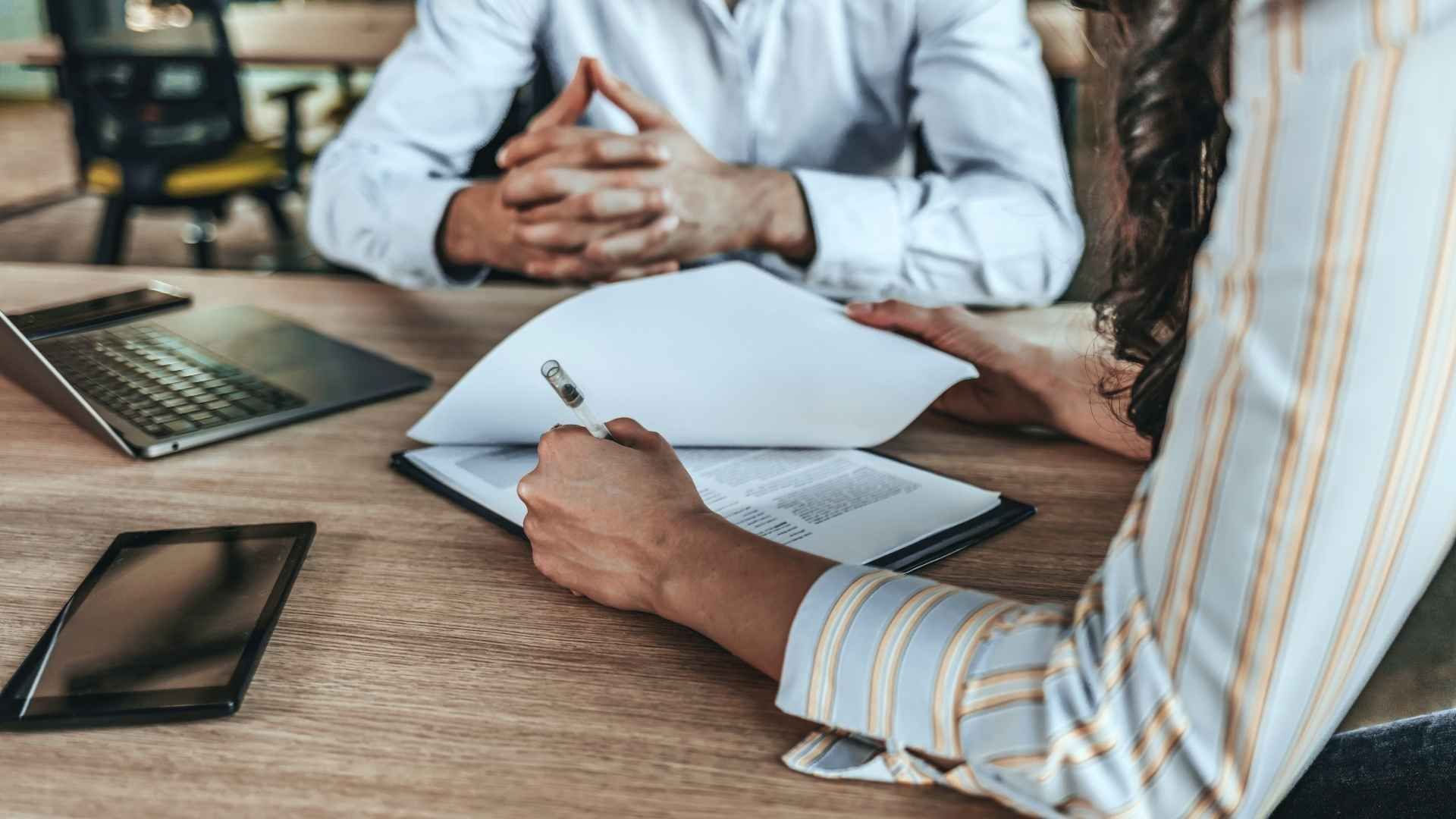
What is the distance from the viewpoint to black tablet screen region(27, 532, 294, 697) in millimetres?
505

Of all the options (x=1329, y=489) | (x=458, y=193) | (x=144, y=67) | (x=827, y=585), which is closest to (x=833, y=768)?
(x=827, y=585)

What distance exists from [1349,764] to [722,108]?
105 centimetres

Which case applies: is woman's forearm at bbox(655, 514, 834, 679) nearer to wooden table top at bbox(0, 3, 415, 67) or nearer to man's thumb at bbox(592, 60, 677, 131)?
man's thumb at bbox(592, 60, 677, 131)

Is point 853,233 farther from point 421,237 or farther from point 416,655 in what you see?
point 416,655

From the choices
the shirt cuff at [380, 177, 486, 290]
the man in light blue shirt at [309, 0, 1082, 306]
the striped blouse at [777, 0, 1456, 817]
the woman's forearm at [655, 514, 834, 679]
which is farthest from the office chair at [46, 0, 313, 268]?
the striped blouse at [777, 0, 1456, 817]

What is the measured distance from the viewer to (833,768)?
1.51 feet

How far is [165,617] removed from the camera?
55 cm

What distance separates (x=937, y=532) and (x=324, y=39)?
3395 mm

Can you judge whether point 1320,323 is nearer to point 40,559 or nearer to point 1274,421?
point 1274,421

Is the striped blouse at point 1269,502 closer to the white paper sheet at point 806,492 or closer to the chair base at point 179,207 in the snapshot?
the white paper sheet at point 806,492

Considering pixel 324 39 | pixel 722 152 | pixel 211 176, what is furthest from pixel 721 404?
pixel 324 39

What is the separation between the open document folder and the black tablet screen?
0.46ft

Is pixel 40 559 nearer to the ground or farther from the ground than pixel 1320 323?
A: nearer to the ground

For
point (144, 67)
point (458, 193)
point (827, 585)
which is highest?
point (827, 585)
